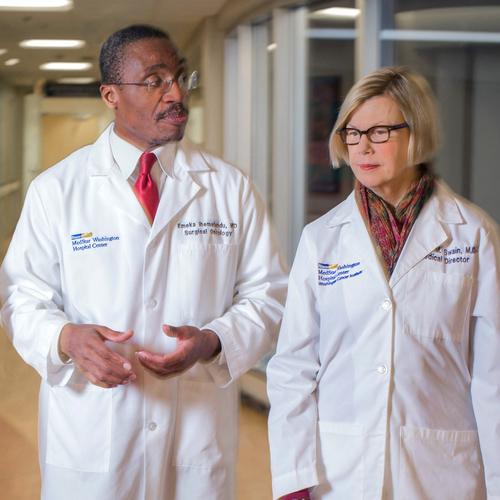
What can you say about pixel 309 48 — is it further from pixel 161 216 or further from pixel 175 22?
pixel 161 216

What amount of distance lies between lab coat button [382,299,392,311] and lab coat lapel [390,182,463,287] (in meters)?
0.04

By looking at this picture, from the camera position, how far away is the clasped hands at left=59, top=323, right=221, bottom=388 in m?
2.07

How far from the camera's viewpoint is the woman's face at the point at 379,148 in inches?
76.5

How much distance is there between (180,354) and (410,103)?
→ 27.4 inches

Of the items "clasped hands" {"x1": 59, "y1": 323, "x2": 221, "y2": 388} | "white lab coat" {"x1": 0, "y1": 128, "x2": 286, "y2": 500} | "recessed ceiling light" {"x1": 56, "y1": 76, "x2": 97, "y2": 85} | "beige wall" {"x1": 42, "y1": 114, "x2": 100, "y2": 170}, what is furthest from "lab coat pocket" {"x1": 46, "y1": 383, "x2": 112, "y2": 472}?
"recessed ceiling light" {"x1": 56, "y1": 76, "x2": 97, "y2": 85}

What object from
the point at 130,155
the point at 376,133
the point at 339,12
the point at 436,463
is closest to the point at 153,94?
the point at 130,155

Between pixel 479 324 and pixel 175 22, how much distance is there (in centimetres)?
388

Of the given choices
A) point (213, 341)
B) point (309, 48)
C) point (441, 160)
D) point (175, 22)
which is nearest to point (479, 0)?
point (441, 160)

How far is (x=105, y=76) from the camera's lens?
7.68 feet

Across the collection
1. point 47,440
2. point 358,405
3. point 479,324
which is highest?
point 479,324

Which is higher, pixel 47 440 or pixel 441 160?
pixel 441 160

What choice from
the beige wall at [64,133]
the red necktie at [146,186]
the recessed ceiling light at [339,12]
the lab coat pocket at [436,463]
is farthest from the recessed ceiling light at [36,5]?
the lab coat pocket at [436,463]

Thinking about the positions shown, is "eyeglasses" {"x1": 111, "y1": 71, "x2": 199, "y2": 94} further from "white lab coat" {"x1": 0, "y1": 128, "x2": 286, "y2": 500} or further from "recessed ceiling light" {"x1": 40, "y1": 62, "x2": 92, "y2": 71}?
"recessed ceiling light" {"x1": 40, "y1": 62, "x2": 92, "y2": 71}

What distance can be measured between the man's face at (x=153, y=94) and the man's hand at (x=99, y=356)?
48 cm
